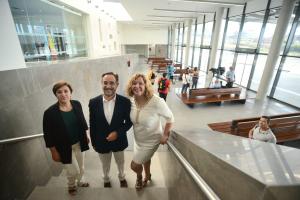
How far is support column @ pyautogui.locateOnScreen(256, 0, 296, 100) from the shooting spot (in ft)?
21.4

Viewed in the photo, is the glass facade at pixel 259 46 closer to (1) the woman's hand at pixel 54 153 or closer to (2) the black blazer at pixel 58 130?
(2) the black blazer at pixel 58 130

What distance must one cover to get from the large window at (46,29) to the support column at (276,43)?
8.90 meters

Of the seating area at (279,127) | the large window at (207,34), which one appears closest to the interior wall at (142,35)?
the large window at (207,34)

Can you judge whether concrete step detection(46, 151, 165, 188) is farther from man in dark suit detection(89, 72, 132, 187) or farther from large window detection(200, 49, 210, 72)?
large window detection(200, 49, 210, 72)

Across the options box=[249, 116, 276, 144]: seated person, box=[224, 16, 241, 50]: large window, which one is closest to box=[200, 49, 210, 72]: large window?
box=[224, 16, 241, 50]: large window

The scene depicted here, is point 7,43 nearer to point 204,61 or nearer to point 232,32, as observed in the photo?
point 232,32

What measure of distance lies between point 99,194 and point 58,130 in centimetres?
103

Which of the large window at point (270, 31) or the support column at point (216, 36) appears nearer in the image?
the large window at point (270, 31)

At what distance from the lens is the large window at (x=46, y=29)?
383cm

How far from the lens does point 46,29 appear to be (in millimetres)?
5320

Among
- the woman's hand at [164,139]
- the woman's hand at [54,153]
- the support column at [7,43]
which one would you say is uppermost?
the support column at [7,43]

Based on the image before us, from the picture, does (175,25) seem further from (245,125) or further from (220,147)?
(220,147)

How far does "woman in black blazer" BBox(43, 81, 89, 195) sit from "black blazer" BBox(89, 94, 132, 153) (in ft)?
0.65

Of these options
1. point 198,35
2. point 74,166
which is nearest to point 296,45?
point 74,166
